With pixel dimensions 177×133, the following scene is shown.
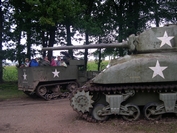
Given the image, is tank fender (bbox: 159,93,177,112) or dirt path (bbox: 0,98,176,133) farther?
tank fender (bbox: 159,93,177,112)

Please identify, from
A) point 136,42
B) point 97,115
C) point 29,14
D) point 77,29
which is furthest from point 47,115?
point 77,29

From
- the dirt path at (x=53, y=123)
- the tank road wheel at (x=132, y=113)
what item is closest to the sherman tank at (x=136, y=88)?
the tank road wheel at (x=132, y=113)

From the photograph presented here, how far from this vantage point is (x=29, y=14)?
610 inches

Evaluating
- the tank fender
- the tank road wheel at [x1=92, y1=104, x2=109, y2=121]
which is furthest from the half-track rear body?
the tank fender

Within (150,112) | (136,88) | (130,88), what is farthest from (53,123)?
(150,112)

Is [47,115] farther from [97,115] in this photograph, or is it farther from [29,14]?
[29,14]

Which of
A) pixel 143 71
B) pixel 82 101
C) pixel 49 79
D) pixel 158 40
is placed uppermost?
pixel 158 40

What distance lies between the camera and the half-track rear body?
42.3 ft

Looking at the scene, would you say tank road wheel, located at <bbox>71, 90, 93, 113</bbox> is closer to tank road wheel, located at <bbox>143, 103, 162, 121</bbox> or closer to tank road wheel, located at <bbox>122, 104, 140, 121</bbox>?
tank road wheel, located at <bbox>122, 104, 140, 121</bbox>

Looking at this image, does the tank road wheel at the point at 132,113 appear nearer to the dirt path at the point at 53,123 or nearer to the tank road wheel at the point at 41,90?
the dirt path at the point at 53,123

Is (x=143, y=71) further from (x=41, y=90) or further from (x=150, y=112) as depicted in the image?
(x=41, y=90)

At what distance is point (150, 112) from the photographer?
25.7 ft

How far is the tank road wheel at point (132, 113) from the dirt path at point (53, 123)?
0.60ft

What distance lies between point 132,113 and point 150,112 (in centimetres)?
58
